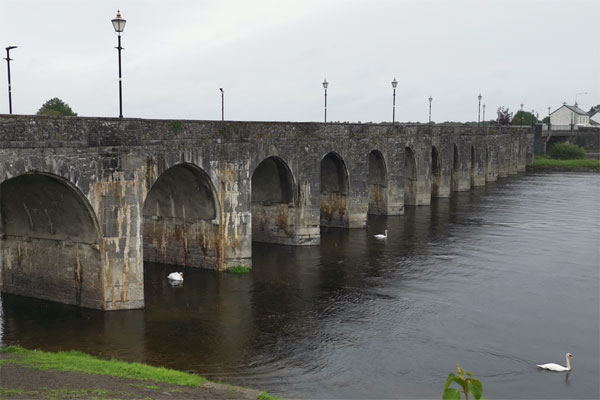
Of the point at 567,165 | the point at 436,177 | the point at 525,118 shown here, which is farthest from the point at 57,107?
the point at 525,118

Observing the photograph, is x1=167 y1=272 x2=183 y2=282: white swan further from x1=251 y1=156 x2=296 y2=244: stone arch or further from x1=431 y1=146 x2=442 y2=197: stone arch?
x1=431 y1=146 x2=442 y2=197: stone arch

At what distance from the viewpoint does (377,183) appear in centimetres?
4744

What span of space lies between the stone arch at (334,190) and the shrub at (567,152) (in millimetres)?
69090

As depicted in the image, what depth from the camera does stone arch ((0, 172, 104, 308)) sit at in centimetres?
2322

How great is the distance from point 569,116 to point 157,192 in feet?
431

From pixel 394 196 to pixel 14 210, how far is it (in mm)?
28408

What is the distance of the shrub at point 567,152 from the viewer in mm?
99812

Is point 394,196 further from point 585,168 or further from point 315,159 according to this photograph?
point 585,168

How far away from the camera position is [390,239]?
39969 millimetres

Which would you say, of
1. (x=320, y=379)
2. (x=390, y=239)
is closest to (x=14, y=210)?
(x=320, y=379)

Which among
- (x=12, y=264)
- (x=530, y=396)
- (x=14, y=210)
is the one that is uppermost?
(x=14, y=210)

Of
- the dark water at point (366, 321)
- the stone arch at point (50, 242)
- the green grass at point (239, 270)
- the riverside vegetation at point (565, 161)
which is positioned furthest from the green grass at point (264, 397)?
the riverside vegetation at point (565, 161)

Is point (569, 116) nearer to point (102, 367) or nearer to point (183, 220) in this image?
point (183, 220)

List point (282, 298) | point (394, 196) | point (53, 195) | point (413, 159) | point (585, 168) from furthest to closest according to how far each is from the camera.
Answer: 1. point (585, 168)
2. point (413, 159)
3. point (394, 196)
4. point (282, 298)
5. point (53, 195)
